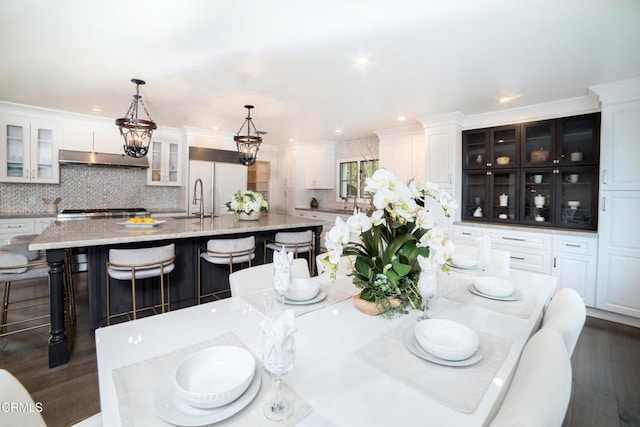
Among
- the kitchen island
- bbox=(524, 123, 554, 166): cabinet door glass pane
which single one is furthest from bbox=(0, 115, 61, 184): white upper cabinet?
bbox=(524, 123, 554, 166): cabinet door glass pane

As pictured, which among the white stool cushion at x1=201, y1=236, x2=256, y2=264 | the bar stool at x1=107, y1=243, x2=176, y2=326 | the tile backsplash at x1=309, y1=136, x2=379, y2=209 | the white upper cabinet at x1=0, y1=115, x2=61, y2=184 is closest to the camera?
the bar stool at x1=107, y1=243, x2=176, y2=326

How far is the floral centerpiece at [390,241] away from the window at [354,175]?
4.56 metres

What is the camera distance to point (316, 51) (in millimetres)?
2330

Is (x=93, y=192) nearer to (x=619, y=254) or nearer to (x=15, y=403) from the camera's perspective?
(x=15, y=403)

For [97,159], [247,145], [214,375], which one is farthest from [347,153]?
[214,375]

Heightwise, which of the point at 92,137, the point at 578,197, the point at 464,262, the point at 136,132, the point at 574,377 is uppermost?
the point at 92,137

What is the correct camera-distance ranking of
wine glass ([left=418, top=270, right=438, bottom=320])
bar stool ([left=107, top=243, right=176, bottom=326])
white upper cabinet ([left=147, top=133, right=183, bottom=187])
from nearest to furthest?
wine glass ([left=418, top=270, right=438, bottom=320]) < bar stool ([left=107, top=243, right=176, bottom=326]) < white upper cabinet ([left=147, top=133, right=183, bottom=187])

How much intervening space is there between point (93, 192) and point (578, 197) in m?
7.03

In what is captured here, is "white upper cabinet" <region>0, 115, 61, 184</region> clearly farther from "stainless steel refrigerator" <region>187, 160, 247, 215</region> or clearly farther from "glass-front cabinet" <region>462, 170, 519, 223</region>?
"glass-front cabinet" <region>462, 170, 519, 223</region>

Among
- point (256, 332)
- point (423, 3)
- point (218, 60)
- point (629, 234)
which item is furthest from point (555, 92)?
point (256, 332)

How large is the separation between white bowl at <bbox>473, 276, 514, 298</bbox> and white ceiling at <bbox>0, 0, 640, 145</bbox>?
1.61 m

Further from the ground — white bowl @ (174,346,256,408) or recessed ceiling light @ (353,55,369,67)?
recessed ceiling light @ (353,55,369,67)

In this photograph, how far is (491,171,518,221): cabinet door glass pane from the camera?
3966 mm

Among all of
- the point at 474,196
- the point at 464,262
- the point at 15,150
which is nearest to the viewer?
the point at 464,262
